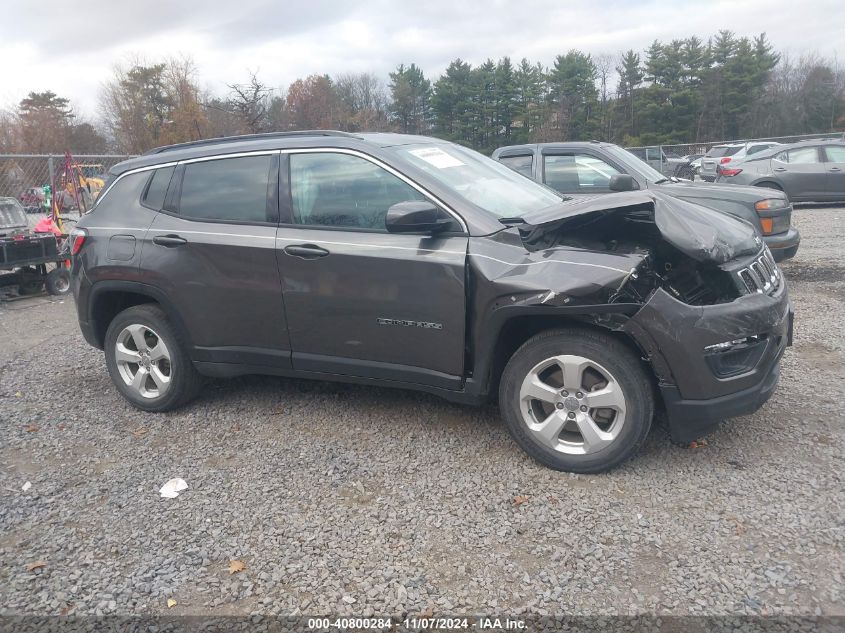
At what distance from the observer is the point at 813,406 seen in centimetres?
423

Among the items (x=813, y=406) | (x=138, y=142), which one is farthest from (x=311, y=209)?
(x=138, y=142)

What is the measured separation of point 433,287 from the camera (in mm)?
3695

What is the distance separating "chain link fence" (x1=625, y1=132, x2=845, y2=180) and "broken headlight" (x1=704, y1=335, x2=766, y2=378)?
52.9 feet

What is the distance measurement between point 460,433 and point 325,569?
4.79 ft

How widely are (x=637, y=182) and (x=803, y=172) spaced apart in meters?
10.2

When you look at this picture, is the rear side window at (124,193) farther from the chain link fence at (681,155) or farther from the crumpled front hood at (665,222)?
the chain link fence at (681,155)

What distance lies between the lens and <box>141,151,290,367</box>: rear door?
421cm

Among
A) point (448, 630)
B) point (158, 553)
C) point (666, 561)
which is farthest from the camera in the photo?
point (158, 553)

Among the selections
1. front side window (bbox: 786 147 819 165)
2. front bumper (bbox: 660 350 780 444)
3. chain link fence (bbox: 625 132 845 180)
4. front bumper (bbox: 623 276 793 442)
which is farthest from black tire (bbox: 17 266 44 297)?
front side window (bbox: 786 147 819 165)

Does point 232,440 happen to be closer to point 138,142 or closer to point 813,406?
point 813,406

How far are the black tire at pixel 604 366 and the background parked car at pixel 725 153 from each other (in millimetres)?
18517

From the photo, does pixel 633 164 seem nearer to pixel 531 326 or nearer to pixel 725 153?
pixel 531 326

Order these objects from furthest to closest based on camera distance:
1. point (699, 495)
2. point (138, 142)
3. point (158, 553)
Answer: point (138, 142)
point (699, 495)
point (158, 553)

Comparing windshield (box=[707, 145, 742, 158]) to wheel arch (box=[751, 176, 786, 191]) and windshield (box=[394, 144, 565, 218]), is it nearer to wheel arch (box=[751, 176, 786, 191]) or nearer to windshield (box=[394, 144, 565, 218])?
wheel arch (box=[751, 176, 786, 191])
